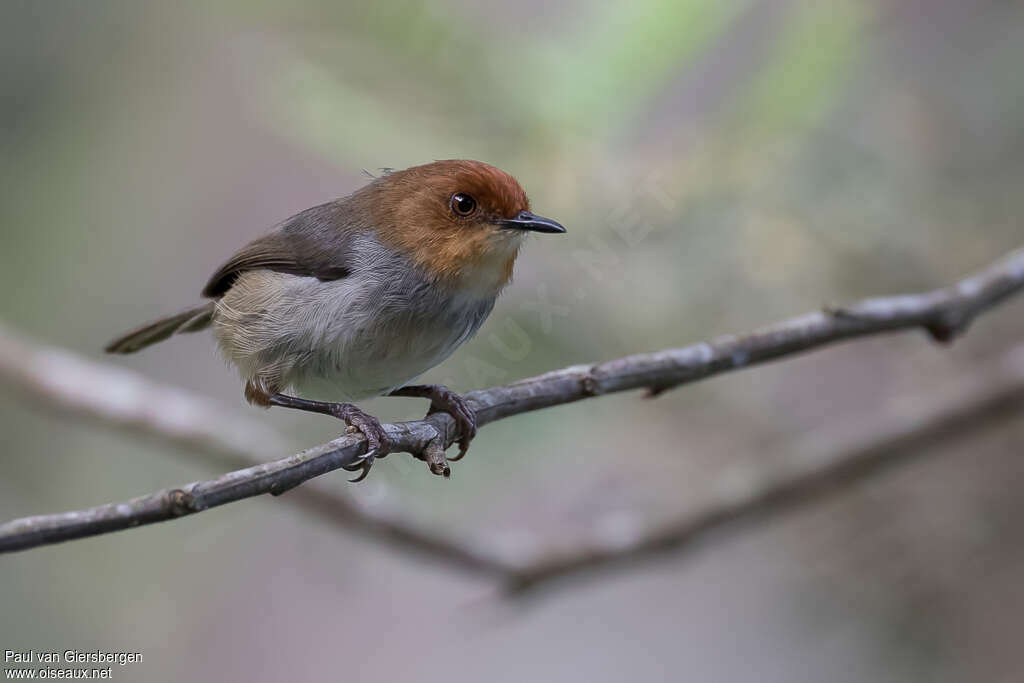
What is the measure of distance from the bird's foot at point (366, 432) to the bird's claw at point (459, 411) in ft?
0.94

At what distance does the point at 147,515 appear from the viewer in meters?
2.01

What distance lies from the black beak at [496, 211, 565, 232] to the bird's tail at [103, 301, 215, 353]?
1.38 metres

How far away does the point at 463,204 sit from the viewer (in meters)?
3.14

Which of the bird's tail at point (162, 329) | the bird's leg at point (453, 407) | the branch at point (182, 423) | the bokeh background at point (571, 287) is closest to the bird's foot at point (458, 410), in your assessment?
the bird's leg at point (453, 407)

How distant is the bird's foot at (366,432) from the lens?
2.47m

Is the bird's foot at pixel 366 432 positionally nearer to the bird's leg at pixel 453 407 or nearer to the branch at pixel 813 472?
the bird's leg at pixel 453 407

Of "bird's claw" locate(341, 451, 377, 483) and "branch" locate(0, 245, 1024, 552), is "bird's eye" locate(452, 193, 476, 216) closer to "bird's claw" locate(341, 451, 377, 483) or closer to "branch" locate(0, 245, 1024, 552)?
"branch" locate(0, 245, 1024, 552)

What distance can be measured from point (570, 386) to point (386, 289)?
671mm

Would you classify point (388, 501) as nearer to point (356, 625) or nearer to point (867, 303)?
point (356, 625)

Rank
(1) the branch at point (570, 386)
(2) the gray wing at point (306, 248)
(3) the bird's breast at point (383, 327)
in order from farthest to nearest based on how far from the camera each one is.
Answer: (2) the gray wing at point (306, 248) < (3) the bird's breast at point (383, 327) < (1) the branch at point (570, 386)

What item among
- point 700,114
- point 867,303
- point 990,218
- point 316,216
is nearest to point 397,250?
point 316,216

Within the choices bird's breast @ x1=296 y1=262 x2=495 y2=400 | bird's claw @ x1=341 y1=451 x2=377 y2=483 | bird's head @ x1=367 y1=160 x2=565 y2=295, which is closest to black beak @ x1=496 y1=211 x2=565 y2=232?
bird's head @ x1=367 y1=160 x2=565 y2=295

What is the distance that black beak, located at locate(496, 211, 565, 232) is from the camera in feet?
10.0

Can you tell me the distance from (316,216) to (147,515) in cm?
167
